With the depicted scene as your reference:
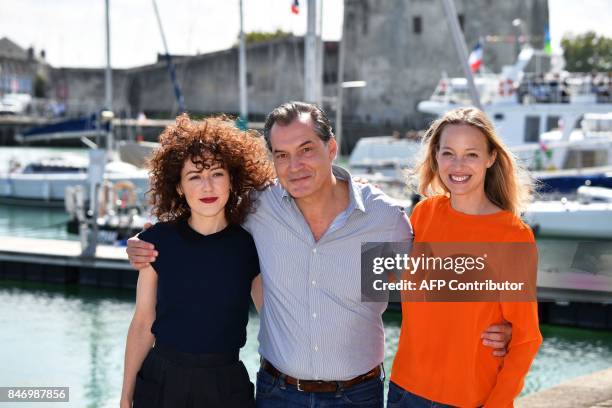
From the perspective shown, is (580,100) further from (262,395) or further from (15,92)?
(15,92)

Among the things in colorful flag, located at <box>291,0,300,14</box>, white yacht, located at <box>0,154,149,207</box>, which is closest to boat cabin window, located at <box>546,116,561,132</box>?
colorful flag, located at <box>291,0,300,14</box>

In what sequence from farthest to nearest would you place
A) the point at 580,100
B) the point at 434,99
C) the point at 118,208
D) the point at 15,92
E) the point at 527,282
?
the point at 15,92
the point at 434,99
the point at 580,100
the point at 118,208
the point at 527,282

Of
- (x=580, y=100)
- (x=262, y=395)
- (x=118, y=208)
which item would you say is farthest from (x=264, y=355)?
(x=580, y=100)

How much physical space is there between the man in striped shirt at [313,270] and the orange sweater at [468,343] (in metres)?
0.16

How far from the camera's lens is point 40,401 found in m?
7.34

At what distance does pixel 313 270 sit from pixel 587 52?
53966 millimetres

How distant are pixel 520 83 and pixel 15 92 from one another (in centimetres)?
5105

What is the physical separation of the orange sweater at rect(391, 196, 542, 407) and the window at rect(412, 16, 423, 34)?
3739 cm

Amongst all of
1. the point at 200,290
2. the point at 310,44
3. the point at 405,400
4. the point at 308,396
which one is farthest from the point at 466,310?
the point at 310,44

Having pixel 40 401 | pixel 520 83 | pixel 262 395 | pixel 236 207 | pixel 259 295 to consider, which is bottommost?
pixel 40 401

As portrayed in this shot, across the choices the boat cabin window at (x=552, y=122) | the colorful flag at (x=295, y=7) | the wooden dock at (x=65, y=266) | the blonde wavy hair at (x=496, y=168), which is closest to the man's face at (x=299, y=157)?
the blonde wavy hair at (x=496, y=168)

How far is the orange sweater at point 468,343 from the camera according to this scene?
95.4 inches

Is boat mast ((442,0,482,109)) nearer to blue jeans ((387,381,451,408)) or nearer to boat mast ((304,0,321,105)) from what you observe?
boat mast ((304,0,321,105))

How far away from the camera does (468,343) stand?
2.48 meters
